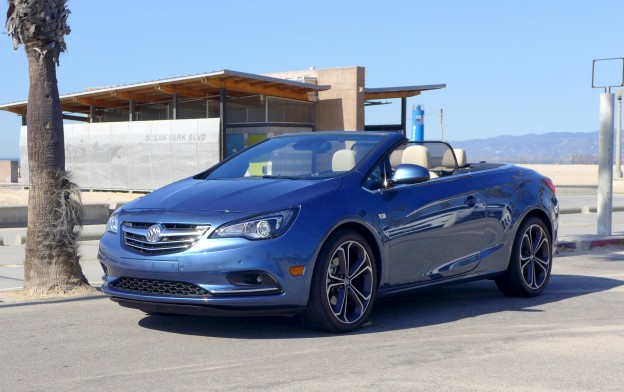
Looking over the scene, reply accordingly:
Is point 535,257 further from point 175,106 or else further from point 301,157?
point 175,106

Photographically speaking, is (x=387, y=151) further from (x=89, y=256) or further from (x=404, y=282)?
(x=89, y=256)

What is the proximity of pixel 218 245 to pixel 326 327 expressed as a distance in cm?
104

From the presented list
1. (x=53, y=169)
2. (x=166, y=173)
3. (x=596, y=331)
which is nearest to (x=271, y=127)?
(x=166, y=173)

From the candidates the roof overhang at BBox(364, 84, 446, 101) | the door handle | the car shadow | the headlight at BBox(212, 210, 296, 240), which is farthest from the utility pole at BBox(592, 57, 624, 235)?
the roof overhang at BBox(364, 84, 446, 101)

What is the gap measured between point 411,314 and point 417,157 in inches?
55.4

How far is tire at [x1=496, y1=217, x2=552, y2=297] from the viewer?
8.54 meters

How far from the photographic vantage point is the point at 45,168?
343 inches

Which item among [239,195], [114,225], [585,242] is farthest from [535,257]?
[585,242]

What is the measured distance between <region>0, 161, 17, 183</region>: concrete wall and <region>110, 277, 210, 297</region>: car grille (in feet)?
165

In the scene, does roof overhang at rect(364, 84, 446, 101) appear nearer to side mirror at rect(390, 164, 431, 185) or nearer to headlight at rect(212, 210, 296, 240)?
side mirror at rect(390, 164, 431, 185)

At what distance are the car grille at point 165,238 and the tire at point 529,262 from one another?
3.47 metres

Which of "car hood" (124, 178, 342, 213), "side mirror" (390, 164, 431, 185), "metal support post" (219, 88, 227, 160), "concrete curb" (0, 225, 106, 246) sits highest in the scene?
"metal support post" (219, 88, 227, 160)

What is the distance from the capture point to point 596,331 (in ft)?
22.8

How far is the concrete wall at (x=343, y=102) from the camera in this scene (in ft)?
128
